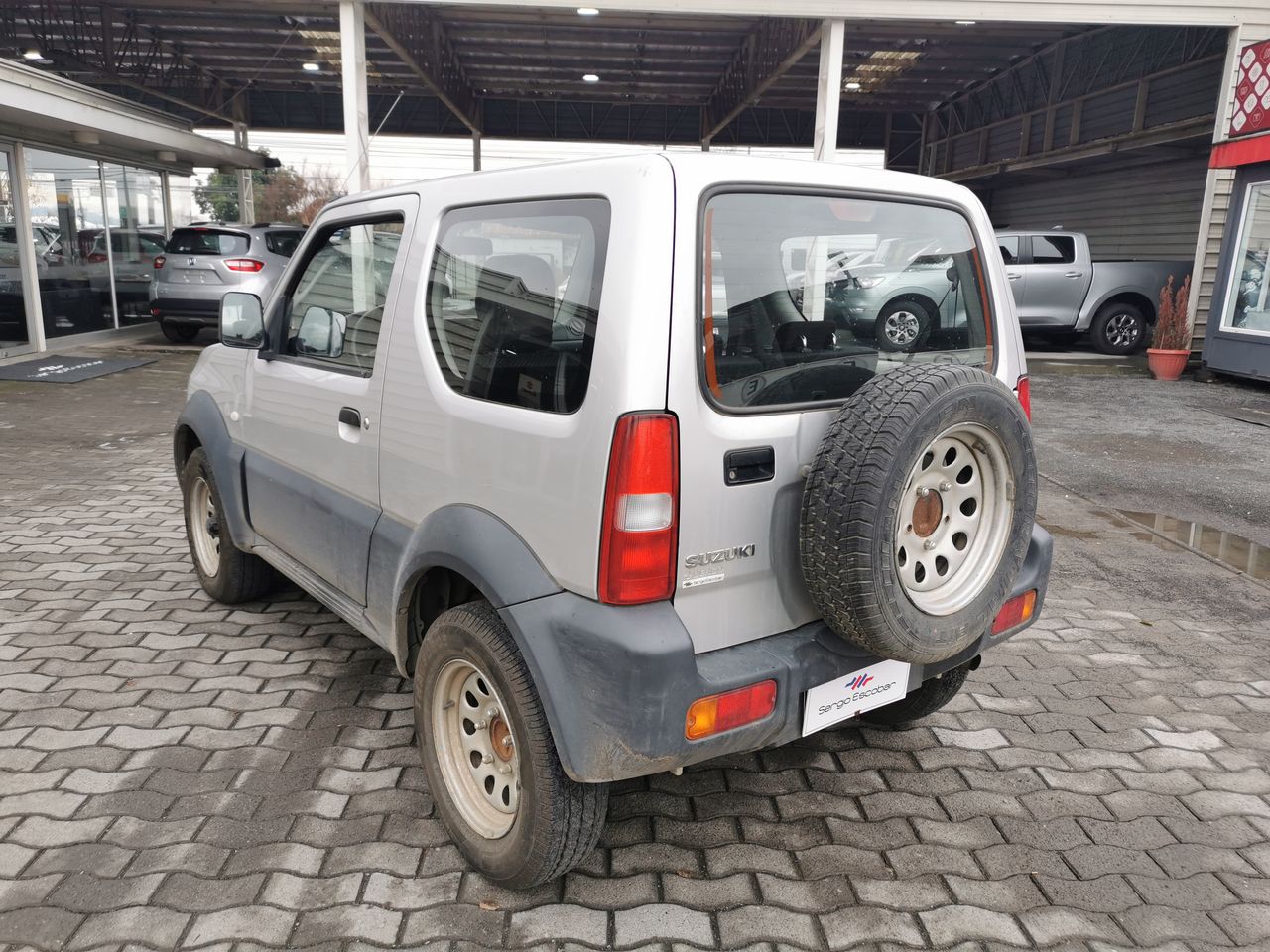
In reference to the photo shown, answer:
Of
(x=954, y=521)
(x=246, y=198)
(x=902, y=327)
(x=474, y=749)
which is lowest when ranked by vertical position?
(x=474, y=749)

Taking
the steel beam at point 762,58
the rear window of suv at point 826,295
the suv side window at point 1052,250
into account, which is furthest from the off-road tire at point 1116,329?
the rear window of suv at point 826,295

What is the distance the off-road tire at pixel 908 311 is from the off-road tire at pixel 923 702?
110cm

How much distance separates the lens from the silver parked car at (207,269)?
40.0 feet

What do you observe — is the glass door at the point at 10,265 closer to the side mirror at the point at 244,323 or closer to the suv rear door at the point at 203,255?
the suv rear door at the point at 203,255

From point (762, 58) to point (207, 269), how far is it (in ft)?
29.5

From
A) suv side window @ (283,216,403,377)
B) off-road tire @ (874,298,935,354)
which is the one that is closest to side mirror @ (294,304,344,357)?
suv side window @ (283,216,403,377)

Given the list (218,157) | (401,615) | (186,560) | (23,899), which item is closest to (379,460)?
(401,615)

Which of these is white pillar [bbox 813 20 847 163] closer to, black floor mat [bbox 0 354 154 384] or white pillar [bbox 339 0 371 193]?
white pillar [bbox 339 0 371 193]

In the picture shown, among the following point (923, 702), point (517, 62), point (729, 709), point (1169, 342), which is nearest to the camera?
point (729, 709)

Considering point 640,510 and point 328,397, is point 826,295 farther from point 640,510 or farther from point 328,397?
point 328,397

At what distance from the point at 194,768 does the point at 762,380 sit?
2.15 metres

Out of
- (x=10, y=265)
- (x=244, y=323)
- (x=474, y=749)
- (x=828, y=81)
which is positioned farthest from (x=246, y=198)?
(x=474, y=749)

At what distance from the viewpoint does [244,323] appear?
136 inches

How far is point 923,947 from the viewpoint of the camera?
7.23ft
